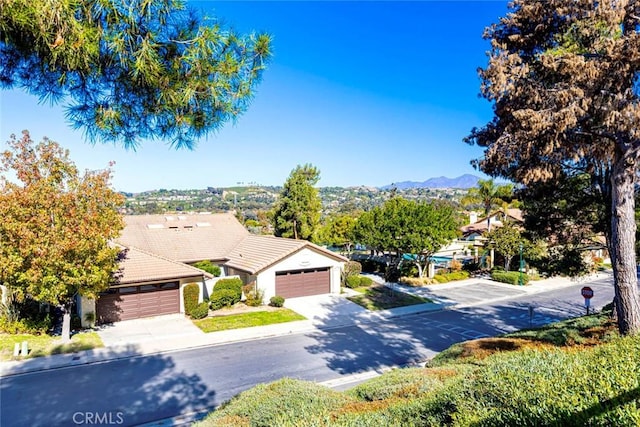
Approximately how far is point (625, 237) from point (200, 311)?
18.4 meters

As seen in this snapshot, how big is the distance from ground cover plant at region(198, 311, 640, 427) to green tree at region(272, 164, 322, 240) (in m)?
26.9

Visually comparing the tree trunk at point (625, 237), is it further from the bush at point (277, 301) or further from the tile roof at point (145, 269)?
the tile roof at point (145, 269)

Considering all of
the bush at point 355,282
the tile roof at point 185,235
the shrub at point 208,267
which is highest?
the tile roof at point 185,235

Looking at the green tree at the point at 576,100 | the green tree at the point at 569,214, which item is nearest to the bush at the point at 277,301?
the green tree at the point at 569,214

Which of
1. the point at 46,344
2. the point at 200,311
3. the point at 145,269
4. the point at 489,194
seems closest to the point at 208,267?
the point at 145,269

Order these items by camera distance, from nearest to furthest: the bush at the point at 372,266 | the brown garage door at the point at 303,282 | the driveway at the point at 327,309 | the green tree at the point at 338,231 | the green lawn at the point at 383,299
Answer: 1. the driveway at the point at 327,309
2. the green lawn at the point at 383,299
3. the brown garage door at the point at 303,282
4. the bush at the point at 372,266
5. the green tree at the point at 338,231

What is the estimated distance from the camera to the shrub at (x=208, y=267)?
87.9ft

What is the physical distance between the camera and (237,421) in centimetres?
670

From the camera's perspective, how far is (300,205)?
35156 millimetres

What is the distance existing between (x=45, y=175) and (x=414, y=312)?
19941mm

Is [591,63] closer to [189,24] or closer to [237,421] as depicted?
[189,24]

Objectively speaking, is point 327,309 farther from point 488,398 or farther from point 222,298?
point 488,398

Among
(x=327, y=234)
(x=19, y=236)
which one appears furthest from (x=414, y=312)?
(x=19, y=236)

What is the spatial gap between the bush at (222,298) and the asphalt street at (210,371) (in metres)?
5.58
